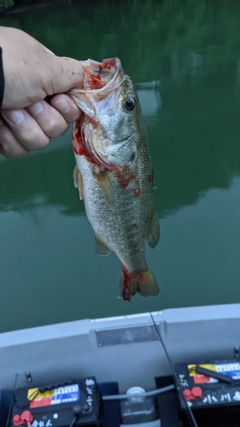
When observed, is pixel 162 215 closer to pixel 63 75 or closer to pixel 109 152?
pixel 109 152

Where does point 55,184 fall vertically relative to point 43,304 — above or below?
above

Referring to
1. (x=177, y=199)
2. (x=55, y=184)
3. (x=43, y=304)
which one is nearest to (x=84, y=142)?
(x=43, y=304)

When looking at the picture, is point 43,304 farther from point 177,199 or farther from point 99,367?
point 177,199

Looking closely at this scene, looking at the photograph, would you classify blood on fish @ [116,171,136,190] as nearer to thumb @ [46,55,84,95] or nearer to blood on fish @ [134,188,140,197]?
blood on fish @ [134,188,140,197]

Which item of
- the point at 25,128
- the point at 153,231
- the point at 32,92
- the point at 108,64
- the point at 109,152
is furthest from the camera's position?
the point at 153,231

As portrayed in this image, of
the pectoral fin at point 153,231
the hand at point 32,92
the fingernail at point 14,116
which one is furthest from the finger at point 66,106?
the pectoral fin at point 153,231

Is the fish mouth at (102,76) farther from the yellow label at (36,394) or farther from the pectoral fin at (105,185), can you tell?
the yellow label at (36,394)

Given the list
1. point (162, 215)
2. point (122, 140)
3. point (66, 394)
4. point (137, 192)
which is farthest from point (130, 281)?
point (162, 215)
